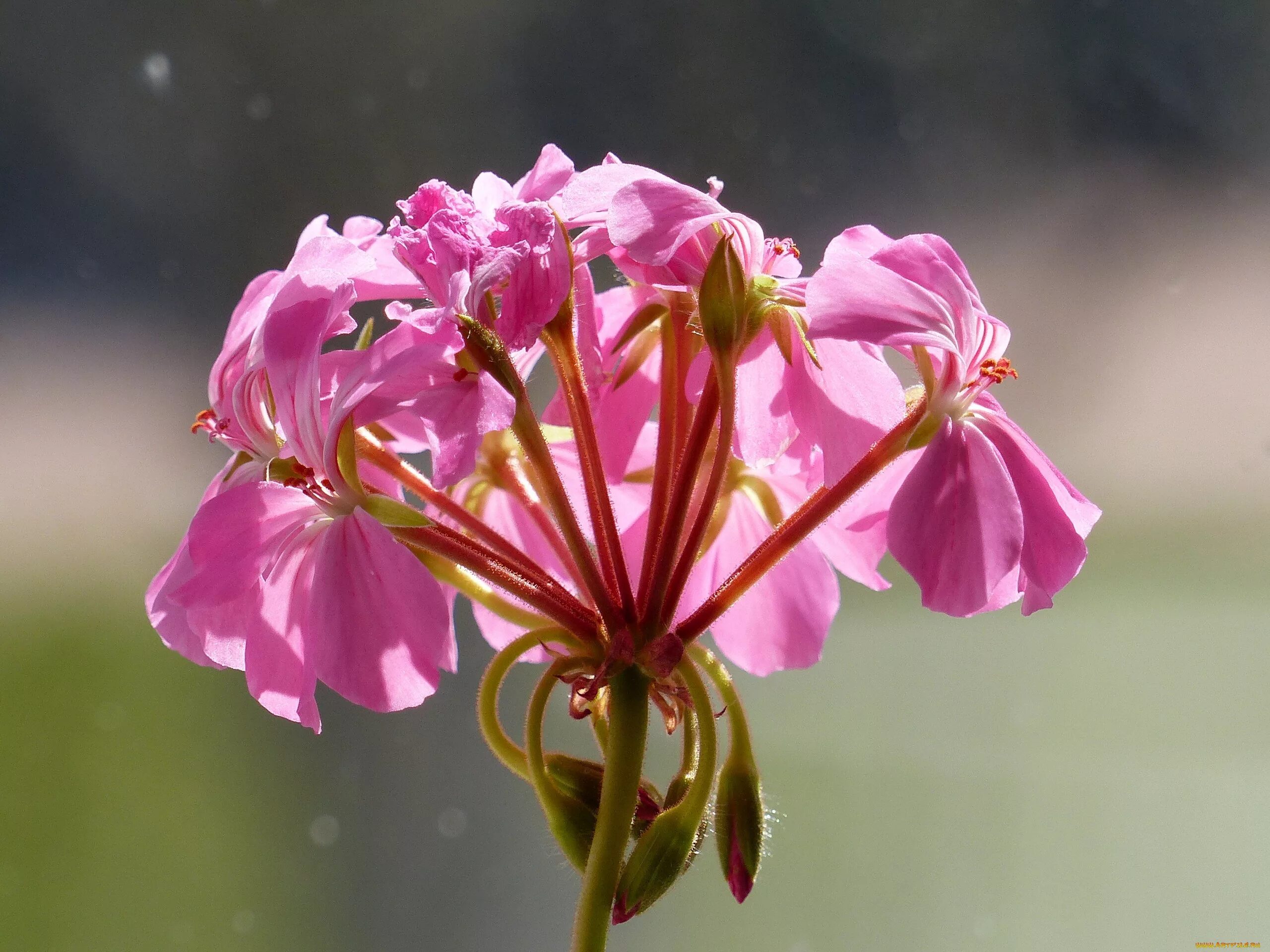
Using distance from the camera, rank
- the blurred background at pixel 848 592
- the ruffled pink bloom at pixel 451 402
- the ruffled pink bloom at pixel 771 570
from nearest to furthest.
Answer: the ruffled pink bloom at pixel 451 402 → the ruffled pink bloom at pixel 771 570 → the blurred background at pixel 848 592

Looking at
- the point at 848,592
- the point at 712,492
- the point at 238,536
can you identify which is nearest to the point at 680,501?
the point at 712,492

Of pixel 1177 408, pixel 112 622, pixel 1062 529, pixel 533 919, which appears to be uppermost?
pixel 1177 408

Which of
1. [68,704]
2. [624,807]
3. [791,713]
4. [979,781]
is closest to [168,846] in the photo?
[68,704]

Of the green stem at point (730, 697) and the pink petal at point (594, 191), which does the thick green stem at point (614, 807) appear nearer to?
the green stem at point (730, 697)

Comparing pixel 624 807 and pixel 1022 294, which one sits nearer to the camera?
pixel 624 807

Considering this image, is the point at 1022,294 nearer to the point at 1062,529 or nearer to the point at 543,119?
the point at 543,119

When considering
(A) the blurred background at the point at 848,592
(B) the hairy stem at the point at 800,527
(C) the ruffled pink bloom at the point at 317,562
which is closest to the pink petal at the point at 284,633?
(C) the ruffled pink bloom at the point at 317,562

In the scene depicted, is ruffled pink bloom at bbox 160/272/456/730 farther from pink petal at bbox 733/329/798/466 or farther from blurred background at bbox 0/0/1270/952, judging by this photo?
blurred background at bbox 0/0/1270/952
